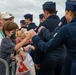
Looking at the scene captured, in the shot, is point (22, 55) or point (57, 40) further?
point (22, 55)

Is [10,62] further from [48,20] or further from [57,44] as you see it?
[57,44]

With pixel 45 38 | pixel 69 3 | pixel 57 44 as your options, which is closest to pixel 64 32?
pixel 57 44

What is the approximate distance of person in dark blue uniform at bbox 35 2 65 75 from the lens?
508cm

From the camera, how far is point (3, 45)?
4852 millimetres

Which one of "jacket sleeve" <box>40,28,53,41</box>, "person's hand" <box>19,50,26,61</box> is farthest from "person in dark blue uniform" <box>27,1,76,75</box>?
"person's hand" <box>19,50,26,61</box>

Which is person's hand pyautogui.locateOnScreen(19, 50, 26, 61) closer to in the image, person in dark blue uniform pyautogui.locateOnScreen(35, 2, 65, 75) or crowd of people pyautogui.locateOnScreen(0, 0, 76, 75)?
crowd of people pyautogui.locateOnScreen(0, 0, 76, 75)

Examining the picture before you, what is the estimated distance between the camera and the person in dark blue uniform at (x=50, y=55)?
5.08 m

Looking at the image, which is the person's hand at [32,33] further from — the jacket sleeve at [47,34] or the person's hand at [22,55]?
the person's hand at [22,55]

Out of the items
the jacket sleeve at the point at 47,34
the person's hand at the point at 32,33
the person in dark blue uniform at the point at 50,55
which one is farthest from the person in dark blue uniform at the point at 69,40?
the person in dark blue uniform at the point at 50,55

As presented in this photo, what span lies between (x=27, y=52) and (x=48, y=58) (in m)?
0.43

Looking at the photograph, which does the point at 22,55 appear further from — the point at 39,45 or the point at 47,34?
the point at 39,45

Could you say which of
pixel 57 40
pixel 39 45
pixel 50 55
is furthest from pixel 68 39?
pixel 50 55

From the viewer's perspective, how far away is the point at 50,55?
5.26m

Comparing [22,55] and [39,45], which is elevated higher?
[39,45]
